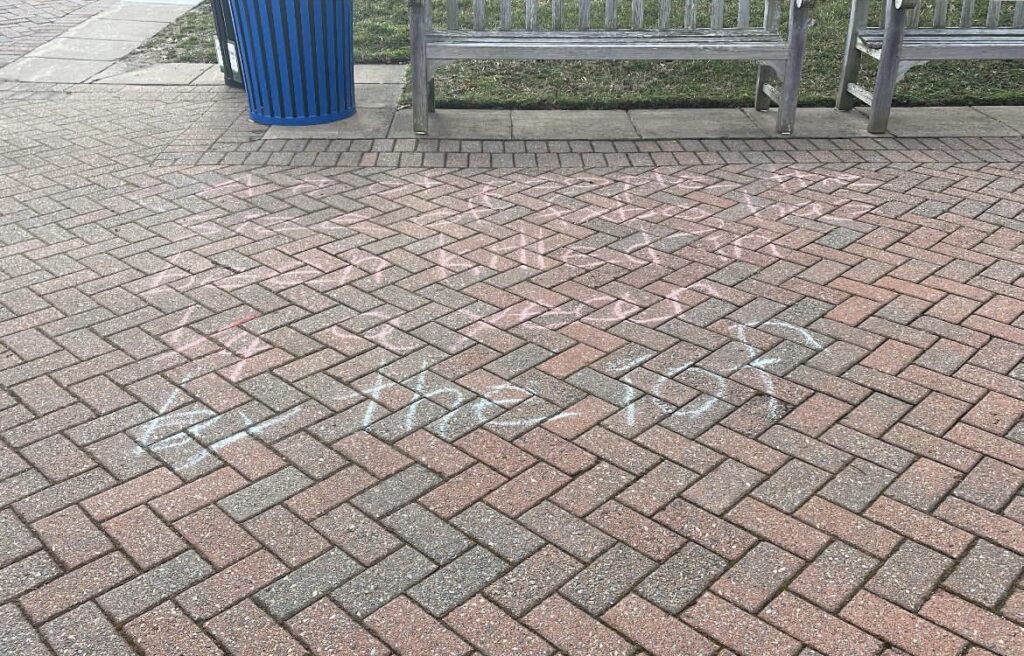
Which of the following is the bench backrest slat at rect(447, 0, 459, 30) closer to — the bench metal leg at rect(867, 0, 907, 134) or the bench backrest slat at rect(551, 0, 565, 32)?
the bench backrest slat at rect(551, 0, 565, 32)

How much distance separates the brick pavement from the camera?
7.67ft

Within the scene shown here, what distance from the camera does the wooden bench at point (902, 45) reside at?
5777 millimetres

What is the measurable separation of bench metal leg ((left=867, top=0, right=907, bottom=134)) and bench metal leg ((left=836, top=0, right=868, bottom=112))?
462mm

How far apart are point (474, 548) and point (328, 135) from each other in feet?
13.7

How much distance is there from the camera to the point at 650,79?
7.28 meters

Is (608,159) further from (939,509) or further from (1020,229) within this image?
(939,509)

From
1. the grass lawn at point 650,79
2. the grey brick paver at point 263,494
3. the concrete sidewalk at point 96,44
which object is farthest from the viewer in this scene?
the concrete sidewalk at point 96,44

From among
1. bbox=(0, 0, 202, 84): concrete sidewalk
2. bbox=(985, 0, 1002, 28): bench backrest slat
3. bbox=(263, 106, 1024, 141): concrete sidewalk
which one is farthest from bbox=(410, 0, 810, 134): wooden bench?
bbox=(0, 0, 202, 84): concrete sidewalk

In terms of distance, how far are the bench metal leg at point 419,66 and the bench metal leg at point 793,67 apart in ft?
7.58

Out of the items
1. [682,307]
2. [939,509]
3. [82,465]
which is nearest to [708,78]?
[682,307]

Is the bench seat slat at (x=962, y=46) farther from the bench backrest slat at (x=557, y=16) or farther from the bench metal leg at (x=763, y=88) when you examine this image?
the bench backrest slat at (x=557, y=16)

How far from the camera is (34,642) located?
2.23 metres

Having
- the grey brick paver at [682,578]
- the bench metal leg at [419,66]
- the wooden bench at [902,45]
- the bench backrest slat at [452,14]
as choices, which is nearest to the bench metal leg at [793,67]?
the wooden bench at [902,45]

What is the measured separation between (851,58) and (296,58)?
3805 millimetres
